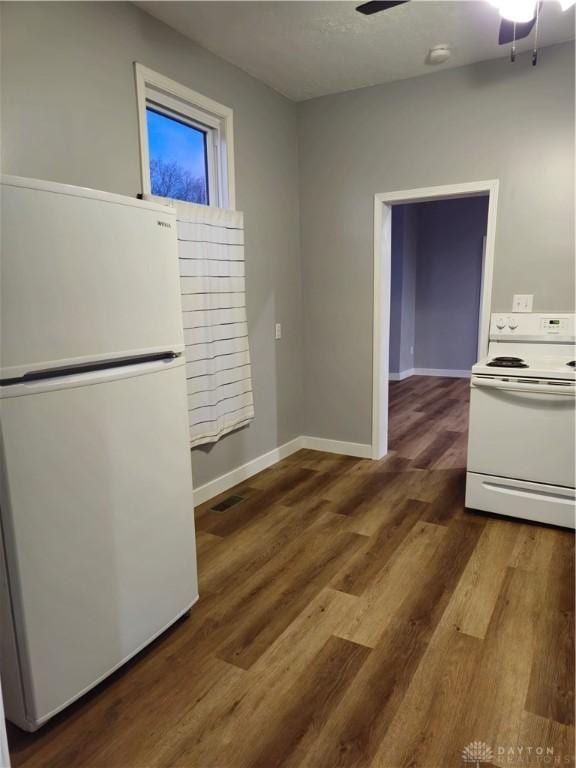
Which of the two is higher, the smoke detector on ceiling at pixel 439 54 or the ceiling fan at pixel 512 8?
the smoke detector on ceiling at pixel 439 54

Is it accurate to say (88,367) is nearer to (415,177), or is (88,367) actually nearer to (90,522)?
(90,522)

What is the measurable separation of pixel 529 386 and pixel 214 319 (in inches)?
73.8

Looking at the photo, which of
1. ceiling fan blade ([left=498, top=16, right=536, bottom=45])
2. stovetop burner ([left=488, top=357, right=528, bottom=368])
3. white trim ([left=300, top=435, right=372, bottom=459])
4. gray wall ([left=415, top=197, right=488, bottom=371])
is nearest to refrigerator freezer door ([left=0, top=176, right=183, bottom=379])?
ceiling fan blade ([left=498, top=16, right=536, bottom=45])

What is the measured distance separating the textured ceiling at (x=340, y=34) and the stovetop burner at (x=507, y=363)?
1.80 m

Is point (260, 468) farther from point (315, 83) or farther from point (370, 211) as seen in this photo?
point (315, 83)

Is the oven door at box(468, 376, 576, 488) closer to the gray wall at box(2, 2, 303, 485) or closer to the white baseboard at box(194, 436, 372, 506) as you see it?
the white baseboard at box(194, 436, 372, 506)

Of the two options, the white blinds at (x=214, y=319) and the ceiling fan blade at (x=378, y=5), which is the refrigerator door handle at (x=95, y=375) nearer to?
the white blinds at (x=214, y=319)

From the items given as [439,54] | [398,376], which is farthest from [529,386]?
[398,376]

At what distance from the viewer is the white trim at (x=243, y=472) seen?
126 inches

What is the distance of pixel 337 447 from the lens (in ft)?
13.5

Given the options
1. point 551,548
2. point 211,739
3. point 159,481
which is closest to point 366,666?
point 211,739

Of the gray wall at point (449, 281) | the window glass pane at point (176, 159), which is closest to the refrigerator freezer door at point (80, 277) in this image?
the window glass pane at point (176, 159)

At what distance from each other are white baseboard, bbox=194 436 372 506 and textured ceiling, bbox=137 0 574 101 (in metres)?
2.67

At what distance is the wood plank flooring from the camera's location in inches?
57.8
